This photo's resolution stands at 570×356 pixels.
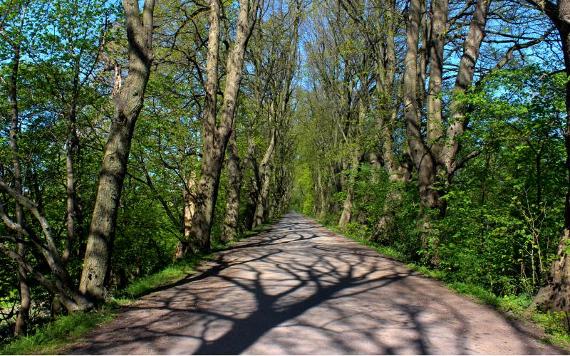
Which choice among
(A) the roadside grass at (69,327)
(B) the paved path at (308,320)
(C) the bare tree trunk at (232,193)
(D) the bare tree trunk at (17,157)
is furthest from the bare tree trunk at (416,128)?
(D) the bare tree trunk at (17,157)

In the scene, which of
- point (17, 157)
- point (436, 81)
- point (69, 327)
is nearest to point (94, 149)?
point (17, 157)

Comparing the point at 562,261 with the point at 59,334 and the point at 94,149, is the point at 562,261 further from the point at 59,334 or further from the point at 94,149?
the point at 94,149

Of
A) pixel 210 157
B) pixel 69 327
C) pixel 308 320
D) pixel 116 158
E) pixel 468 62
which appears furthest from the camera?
pixel 210 157

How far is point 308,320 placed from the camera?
559 centimetres

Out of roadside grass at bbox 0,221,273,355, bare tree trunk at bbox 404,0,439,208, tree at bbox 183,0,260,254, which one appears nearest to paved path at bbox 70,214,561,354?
roadside grass at bbox 0,221,273,355

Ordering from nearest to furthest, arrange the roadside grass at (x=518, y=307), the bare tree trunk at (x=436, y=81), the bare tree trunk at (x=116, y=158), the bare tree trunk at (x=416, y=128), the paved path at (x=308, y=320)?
the paved path at (x=308, y=320), the roadside grass at (x=518, y=307), the bare tree trunk at (x=116, y=158), the bare tree trunk at (x=416, y=128), the bare tree trunk at (x=436, y=81)

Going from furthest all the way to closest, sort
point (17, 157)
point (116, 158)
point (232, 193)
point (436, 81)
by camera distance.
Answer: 1. point (232, 193)
2. point (436, 81)
3. point (17, 157)
4. point (116, 158)

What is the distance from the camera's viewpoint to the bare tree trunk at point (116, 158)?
21.0 feet

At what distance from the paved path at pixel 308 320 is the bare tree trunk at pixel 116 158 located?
78 centimetres

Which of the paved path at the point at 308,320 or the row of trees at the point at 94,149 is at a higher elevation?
the row of trees at the point at 94,149

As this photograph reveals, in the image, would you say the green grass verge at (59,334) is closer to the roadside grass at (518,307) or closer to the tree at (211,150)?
the roadside grass at (518,307)

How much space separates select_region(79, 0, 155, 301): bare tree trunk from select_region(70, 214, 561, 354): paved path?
777 millimetres

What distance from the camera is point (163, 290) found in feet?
25.4

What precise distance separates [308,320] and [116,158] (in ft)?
12.3
